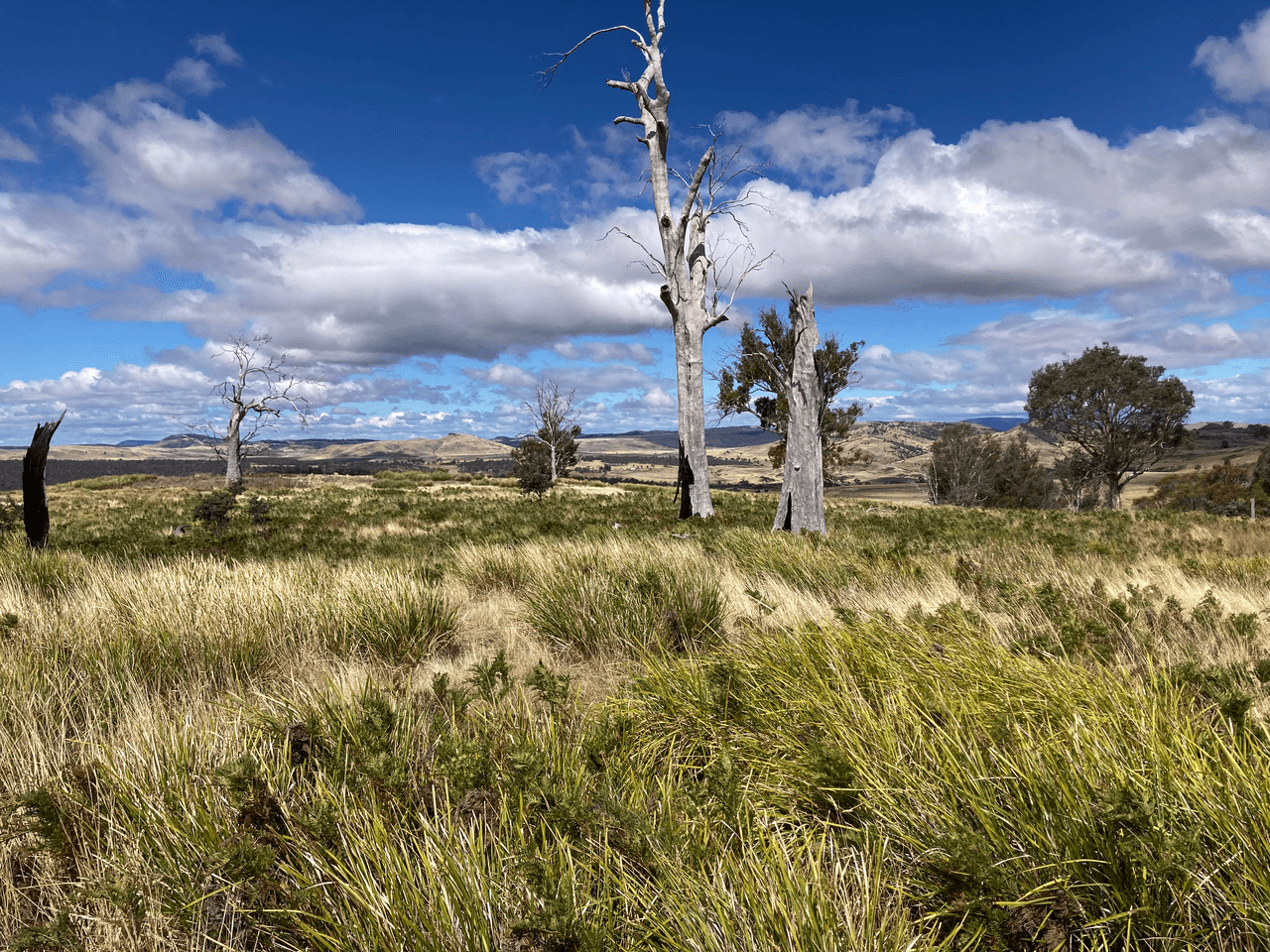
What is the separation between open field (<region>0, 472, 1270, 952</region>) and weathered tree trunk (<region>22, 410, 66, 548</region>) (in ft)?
18.5

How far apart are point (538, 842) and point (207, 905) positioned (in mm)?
1024

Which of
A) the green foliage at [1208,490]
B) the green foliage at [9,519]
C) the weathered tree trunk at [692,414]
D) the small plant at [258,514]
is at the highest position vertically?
the weathered tree trunk at [692,414]

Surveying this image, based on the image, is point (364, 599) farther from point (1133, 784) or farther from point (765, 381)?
point (765, 381)

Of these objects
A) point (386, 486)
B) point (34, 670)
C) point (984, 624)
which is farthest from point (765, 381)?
point (34, 670)

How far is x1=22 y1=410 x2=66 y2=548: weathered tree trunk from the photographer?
913 centimetres

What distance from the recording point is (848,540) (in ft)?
28.3

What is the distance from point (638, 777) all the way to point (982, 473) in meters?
58.8

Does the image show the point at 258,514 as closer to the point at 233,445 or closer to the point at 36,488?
the point at 36,488

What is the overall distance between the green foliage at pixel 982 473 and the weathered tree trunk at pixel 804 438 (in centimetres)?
3932

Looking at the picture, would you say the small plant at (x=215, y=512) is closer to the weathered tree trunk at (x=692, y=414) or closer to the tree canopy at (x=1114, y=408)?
the weathered tree trunk at (x=692, y=414)

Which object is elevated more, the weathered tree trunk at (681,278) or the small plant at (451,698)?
the weathered tree trunk at (681,278)

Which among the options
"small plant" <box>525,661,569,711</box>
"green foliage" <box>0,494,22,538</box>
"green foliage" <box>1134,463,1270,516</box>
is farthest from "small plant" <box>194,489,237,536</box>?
"green foliage" <box>1134,463,1270,516</box>

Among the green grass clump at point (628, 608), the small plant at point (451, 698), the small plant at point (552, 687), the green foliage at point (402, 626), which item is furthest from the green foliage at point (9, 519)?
the small plant at point (552, 687)

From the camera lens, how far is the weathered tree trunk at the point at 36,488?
30.0 ft
